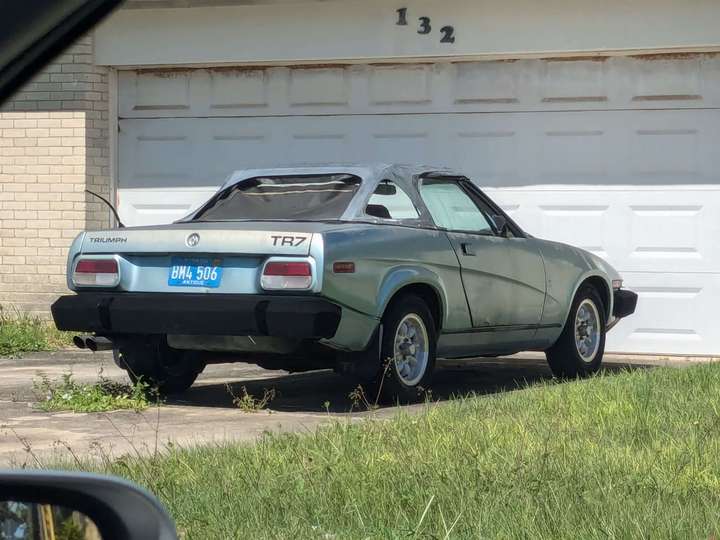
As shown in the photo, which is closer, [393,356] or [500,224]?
[393,356]

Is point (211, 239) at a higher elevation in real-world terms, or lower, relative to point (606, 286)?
higher

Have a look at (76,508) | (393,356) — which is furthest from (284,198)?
(76,508)

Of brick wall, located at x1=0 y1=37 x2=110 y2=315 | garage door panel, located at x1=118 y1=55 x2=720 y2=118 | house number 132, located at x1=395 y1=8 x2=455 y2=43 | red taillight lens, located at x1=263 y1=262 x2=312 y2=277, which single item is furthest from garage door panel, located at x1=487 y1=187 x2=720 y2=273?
red taillight lens, located at x1=263 y1=262 x2=312 y2=277

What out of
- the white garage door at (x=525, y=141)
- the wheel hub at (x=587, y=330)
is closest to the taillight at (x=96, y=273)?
the wheel hub at (x=587, y=330)

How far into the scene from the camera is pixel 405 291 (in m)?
7.93

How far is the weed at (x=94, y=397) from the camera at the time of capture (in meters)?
7.75

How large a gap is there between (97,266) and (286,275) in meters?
1.26

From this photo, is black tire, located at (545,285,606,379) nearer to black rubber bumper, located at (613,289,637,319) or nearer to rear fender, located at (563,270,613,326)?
rear fender, located at (563,270,613,326)

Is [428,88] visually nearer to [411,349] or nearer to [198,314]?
[411,349]

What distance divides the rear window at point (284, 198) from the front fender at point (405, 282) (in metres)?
0.52

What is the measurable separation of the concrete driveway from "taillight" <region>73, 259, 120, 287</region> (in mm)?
755

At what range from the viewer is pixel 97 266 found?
303 inches

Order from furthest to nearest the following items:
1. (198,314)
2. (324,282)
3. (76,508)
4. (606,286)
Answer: (606,286) < (198,314) < (324,282) < (76,508)

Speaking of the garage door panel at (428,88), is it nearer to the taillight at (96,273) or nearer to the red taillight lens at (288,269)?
the taillight at (96,273)
